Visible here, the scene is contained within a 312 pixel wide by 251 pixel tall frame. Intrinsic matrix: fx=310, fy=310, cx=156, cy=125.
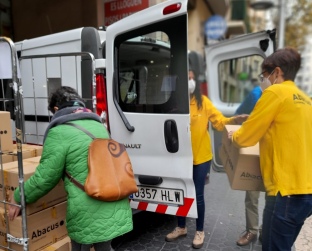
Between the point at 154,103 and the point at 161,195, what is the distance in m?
0.80

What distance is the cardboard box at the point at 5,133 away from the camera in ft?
7.72

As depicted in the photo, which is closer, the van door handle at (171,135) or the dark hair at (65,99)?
the dark hair at (65,99)

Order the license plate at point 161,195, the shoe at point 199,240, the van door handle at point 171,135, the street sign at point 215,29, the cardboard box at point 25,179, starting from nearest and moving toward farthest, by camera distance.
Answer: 1. the cardboard box at point 25,179
2. the van door handle at point 171,135
3. the license plate at point 161,195
4. the shoe at point 199,240
5. the street sign at point 215,29

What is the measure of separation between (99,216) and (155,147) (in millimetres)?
869

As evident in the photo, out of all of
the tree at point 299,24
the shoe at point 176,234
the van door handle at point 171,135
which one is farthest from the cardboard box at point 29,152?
the tree at point 299,24

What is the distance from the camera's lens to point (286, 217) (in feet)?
6.34

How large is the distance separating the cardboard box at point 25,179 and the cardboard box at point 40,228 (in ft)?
0.14

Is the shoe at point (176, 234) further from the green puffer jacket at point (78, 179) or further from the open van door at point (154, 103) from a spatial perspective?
the green puffer jacket at point (78, 179)

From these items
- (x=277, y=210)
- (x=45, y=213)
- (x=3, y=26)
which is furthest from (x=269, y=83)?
(x=3, y=26)

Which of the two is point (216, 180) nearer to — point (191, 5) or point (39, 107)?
point (39, 107)

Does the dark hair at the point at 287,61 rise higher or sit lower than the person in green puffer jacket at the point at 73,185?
higher

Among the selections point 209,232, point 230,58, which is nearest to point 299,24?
point 230,58

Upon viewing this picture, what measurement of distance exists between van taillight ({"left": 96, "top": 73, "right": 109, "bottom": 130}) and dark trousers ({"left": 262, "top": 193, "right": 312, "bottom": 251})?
1.57 m

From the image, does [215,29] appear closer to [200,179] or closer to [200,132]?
[200,132]
